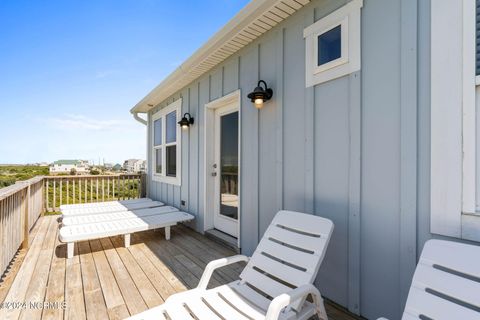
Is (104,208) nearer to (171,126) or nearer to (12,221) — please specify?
(12,221)

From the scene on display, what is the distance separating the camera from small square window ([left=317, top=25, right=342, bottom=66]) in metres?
2.04

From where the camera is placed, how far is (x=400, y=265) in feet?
5.32

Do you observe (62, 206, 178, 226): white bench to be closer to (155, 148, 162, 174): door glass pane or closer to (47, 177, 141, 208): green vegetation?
(155, 148, 162, 174): door glass pane

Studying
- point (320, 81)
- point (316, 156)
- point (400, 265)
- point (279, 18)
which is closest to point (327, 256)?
point (400, 265)

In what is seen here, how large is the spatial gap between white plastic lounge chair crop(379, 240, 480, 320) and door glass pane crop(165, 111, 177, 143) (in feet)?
15.6

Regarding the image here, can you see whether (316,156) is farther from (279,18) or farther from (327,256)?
(279,18)

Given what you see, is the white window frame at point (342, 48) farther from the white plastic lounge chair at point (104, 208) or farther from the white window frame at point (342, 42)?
the white plastic lounge chair at point (104, 208)

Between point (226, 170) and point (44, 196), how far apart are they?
16.1 feet

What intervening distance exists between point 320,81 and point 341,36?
0.39m


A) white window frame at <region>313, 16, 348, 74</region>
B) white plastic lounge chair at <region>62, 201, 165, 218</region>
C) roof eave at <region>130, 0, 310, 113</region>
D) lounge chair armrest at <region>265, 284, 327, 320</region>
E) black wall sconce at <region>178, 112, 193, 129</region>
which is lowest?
white plastic lounge chair at <region>62, 201, 165, 218</region>

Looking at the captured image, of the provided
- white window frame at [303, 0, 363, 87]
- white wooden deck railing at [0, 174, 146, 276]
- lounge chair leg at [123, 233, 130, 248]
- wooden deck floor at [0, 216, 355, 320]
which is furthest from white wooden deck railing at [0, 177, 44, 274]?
white window frame at [303, 0, 363, 87]

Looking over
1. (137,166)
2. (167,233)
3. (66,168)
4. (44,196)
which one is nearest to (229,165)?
(167,233)

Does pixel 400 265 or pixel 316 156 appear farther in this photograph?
pixel 316 156

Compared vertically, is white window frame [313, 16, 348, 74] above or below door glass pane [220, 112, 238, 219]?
above
